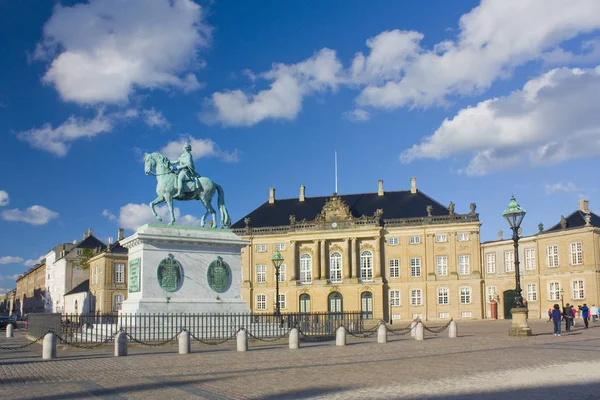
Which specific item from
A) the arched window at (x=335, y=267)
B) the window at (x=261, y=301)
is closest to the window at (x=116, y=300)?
the window at (x=261, y=301)

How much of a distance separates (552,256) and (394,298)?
660 inches

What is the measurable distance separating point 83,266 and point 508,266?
50.5 metres

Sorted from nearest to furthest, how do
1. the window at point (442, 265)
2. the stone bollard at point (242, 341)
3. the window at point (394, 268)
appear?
1. the stone bollard at point (242, 341)
2. the window at point (442, 265)
3. the window at point (394, 268)

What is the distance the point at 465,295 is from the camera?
6412 cm

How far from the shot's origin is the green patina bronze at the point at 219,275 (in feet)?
82.3

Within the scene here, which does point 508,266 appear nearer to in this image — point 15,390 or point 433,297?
point 433,297

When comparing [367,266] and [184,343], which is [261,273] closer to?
[367,266]

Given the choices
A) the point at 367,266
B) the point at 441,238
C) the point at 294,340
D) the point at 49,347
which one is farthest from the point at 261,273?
the point at 49,347

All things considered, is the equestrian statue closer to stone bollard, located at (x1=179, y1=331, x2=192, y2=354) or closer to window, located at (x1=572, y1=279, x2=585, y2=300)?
stone bollard, located at (x1=179, y1=331, x2=192, y2=354)

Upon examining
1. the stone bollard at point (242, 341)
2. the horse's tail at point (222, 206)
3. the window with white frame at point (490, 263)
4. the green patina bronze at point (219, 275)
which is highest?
the horse's tail at point (222, 206)

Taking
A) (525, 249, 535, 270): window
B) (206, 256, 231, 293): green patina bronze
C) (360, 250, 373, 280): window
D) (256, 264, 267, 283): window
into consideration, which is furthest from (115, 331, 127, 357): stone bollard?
(256, 264, 267, 283): window

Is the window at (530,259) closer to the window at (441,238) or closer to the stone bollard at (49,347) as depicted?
the window at (441,238)

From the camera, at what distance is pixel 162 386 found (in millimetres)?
12219

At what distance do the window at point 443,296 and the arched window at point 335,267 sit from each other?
412 inches
